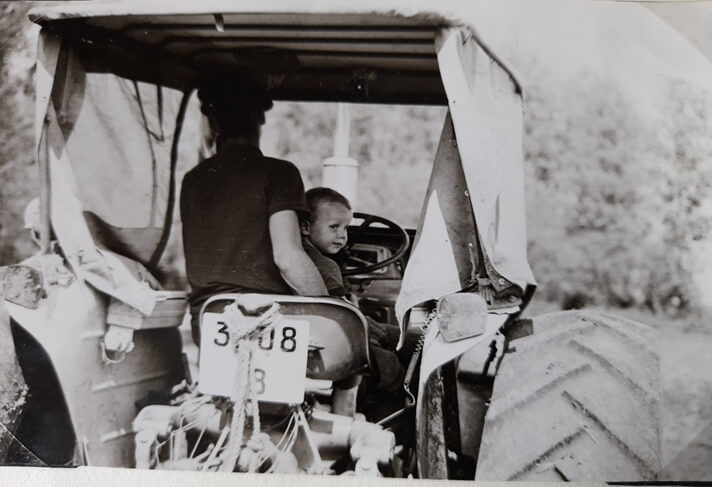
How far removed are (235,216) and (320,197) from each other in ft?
0.90

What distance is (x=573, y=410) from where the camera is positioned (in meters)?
1.94

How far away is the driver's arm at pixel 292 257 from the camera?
7.01 feet

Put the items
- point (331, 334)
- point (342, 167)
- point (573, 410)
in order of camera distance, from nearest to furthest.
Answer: point (573, 410), point (331, 334), point (342, 167)

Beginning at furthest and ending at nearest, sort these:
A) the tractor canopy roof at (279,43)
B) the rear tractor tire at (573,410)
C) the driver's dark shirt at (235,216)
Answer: the driver's dark shirt at (235,216) < the tractor canopy roof at (279,43) < the rear tractor tire at (573,410)

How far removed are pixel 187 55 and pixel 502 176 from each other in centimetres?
107

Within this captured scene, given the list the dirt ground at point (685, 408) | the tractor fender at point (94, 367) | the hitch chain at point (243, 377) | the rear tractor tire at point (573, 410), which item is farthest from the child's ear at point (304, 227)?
the dirt ground at point (685, 408)

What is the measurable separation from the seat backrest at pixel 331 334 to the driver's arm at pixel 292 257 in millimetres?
47

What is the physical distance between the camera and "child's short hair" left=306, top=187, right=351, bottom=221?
2.17 metres

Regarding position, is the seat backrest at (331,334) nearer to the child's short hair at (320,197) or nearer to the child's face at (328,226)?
Result: the child's face at (328,226)

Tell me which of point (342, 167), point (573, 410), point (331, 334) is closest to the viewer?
point (573, 410)

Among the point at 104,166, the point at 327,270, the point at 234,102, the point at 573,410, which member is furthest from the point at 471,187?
the point at 104,166

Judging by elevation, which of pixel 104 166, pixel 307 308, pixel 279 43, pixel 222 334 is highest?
pixel 279 43

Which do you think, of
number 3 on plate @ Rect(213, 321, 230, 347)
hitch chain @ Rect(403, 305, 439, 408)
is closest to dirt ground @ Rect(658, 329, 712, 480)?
hitch chain @ Rect(403, 305, 439, 408)

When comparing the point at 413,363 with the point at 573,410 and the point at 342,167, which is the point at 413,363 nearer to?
the point at 573,410
